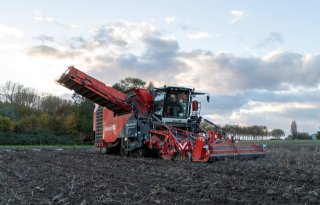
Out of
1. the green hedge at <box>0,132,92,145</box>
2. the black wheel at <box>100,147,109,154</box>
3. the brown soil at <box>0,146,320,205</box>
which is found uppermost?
the green hedge at <box>0,132,92,145</box>

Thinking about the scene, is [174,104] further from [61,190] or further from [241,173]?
[61,190]

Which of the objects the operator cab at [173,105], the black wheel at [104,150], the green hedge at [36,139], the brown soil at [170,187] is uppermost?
the operator cab at [173,105]

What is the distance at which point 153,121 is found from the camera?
16844 millimetres

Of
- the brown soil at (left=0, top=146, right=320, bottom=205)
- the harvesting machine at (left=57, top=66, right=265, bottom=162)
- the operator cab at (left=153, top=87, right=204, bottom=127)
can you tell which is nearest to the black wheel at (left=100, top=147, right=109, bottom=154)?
the harvesting machine at (left=57, top=66, right=265, bottom=162)

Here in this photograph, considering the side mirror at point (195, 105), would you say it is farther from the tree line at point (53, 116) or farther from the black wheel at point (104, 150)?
the tree line at point (53, 116)

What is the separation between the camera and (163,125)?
1609 centimetres

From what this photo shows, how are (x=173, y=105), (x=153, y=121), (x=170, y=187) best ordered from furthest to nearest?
(x=173, y=105) < (x=153, y=121) < (x=170, y=187)

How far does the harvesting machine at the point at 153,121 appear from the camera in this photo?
1464cm

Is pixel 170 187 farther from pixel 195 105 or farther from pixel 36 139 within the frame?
pixel 36 139

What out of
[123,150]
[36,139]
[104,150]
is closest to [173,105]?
[123,150]

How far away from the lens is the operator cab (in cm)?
1714

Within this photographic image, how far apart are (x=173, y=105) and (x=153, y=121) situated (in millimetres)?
1083

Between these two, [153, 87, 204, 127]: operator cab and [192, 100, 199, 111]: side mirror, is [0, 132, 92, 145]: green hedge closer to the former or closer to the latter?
[153, 87, 204, 127]: operator cab

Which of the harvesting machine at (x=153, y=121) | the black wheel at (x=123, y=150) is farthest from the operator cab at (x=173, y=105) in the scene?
the black wheel at (x=123, y=150)
